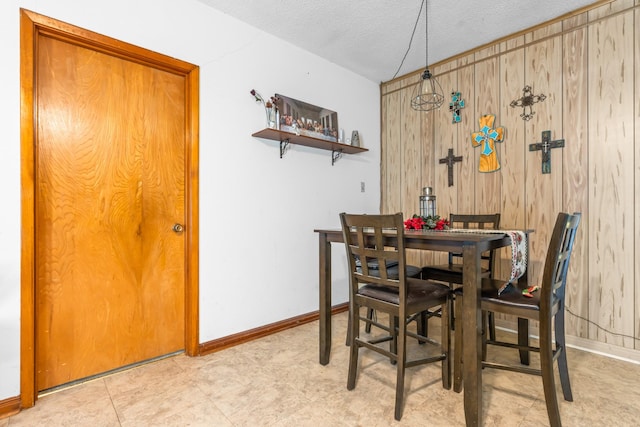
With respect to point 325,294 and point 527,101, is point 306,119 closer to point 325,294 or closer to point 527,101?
point 325,294

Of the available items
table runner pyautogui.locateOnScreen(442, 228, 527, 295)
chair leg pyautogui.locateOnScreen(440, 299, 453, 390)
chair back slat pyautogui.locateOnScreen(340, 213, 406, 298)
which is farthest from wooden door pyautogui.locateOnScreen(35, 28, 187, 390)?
table runner pyautogui.locateOnScreen(442, 228, 527, 295)

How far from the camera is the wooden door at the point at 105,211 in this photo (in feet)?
6.00

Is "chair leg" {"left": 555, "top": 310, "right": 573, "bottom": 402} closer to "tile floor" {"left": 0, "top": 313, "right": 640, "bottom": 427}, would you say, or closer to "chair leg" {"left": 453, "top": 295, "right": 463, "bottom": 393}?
"tile floor" {"left": 0, "top": 313, "right": 640, "bottom": 427}

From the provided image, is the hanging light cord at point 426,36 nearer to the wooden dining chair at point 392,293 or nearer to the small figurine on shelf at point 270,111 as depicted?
the small figurine on shelf at point 270,111

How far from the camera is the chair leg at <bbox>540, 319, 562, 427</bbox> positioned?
4.67 ft

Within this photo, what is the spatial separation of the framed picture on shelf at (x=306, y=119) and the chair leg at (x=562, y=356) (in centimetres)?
210

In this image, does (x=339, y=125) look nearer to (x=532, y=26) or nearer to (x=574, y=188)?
(x=532, y=26)

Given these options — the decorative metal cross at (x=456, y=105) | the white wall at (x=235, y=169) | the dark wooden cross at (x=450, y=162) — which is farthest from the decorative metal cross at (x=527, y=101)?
the white wall at (x=235, y=169)

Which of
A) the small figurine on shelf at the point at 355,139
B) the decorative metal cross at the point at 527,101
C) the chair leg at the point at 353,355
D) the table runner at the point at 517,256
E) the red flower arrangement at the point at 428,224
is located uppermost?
the decorative metal cross at the point at 527,101

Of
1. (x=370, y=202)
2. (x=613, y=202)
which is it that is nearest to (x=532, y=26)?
(x=613, y=202)

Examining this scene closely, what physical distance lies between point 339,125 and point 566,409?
273 cm

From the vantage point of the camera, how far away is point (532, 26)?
8.54 feet

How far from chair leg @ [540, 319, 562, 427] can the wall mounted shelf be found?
6.75 ft

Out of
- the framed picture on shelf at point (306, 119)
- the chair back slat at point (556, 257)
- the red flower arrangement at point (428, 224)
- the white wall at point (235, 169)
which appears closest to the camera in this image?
the chair back slat at point (556, 257)
